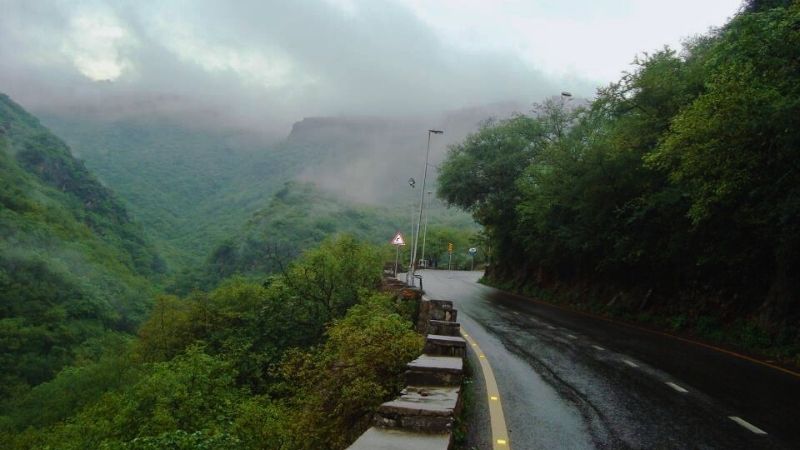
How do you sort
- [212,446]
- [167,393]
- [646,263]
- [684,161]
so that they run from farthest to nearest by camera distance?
[646,263] < [167,393] < [684,161] < [212,446]

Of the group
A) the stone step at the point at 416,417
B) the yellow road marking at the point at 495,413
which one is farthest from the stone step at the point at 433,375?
the stone step at the point at 416,417

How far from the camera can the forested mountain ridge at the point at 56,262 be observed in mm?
67250

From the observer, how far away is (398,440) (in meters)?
5.24

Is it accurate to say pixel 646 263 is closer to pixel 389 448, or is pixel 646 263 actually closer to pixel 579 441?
pixel 579 441

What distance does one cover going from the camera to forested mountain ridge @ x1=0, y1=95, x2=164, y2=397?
67.2 metres

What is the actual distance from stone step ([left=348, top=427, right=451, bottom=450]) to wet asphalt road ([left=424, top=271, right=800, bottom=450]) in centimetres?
148

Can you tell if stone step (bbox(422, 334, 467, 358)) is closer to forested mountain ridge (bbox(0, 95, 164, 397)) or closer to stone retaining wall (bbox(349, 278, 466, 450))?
stone retaining wall (bbox(349, 278, 466, 450))

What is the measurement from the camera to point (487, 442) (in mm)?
6309

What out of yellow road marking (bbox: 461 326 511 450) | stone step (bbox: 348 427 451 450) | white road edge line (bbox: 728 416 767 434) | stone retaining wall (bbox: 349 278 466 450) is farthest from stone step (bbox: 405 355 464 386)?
white road edge line (bbox: 728 416 767 434)

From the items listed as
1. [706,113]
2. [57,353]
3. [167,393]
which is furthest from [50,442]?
[57,353]

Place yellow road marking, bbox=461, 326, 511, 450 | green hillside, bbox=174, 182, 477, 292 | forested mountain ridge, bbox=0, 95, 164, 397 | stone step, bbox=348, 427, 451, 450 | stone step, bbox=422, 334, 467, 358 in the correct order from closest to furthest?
stone step, bbox=348, 427, 451, 450 → yellow road marking, bbox=461, 326, 511, 450 → stone step, bbox=422, 334, 467, 358 → forested mountain ridge, bbox=0, 95, 164, 397 → green hillside, bbox=174, 182, 477, 292

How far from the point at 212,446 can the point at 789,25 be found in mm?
15014

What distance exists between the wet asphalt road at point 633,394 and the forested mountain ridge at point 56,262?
2415 inches

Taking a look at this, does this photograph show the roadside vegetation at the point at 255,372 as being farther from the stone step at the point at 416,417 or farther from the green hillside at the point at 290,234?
the green hillside at the point at 290,234
